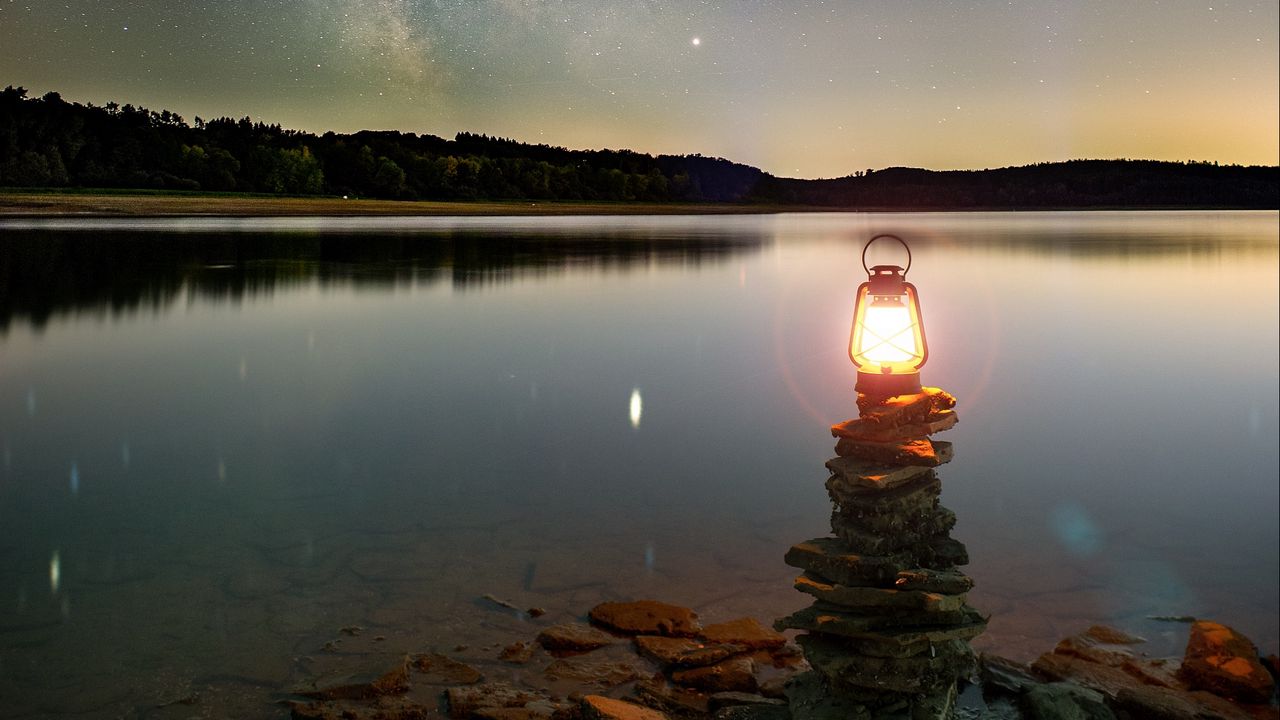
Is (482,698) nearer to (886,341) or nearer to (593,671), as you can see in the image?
(593,671)

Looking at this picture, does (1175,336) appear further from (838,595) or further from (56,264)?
(56,264)

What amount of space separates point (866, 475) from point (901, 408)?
41cm

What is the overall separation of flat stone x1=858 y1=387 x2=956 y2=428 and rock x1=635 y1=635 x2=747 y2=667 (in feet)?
6.83

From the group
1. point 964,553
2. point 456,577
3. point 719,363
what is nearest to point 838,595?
point 964,553

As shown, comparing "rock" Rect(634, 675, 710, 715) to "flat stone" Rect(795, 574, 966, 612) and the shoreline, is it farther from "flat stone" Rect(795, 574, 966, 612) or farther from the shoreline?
the shoreline

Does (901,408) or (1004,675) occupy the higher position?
(901,408)

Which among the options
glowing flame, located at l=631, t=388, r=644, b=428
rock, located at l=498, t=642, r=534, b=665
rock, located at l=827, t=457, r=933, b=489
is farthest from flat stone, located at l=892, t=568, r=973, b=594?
glowing flame, located at l=631, t=388, r=644, b=428

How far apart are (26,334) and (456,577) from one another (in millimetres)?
21865

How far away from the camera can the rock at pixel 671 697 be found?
6.24m

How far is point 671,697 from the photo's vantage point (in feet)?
20.9

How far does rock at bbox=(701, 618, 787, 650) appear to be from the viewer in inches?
281

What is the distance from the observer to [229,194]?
500ft

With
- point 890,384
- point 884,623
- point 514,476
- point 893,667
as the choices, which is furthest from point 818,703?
point 514,476

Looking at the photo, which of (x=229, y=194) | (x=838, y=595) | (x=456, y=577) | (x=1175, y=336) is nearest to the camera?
(x=838, y=595)
